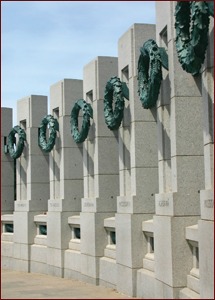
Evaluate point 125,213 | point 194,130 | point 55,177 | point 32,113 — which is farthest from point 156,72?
point 32,113

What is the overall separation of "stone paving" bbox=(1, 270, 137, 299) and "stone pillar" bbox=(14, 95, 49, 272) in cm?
247

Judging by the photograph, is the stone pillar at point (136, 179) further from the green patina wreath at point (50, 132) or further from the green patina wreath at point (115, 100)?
the green patina wreath at point (50, 132)

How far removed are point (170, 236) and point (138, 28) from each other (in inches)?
265

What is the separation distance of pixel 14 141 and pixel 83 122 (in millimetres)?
7900

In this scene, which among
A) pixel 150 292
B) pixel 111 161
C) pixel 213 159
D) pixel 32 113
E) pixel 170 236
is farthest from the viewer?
pixel 32 113

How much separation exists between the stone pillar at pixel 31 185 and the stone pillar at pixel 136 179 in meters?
8.42

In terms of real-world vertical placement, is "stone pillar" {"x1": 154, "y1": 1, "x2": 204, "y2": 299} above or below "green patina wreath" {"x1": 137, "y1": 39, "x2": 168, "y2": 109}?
below

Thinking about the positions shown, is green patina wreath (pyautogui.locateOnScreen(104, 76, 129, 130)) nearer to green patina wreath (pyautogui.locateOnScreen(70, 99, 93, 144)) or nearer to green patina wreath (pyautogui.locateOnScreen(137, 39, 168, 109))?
green patina wreath (pyautogui.locateOnScreen(70, 99, 93, 144))

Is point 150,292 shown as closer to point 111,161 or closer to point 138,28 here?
point 111,161

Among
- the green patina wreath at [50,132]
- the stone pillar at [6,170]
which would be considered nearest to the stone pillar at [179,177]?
the green patina wreath at [50,132]

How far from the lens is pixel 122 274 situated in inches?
675

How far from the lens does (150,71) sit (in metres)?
14.5

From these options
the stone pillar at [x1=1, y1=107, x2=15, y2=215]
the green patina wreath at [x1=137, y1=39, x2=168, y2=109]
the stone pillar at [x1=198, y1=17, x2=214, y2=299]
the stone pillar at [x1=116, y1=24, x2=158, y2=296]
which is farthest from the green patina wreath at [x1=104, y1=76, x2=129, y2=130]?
the stone pillar at [x1=1, y1=107, x2=15, y2=215]

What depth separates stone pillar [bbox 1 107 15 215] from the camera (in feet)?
93.0
